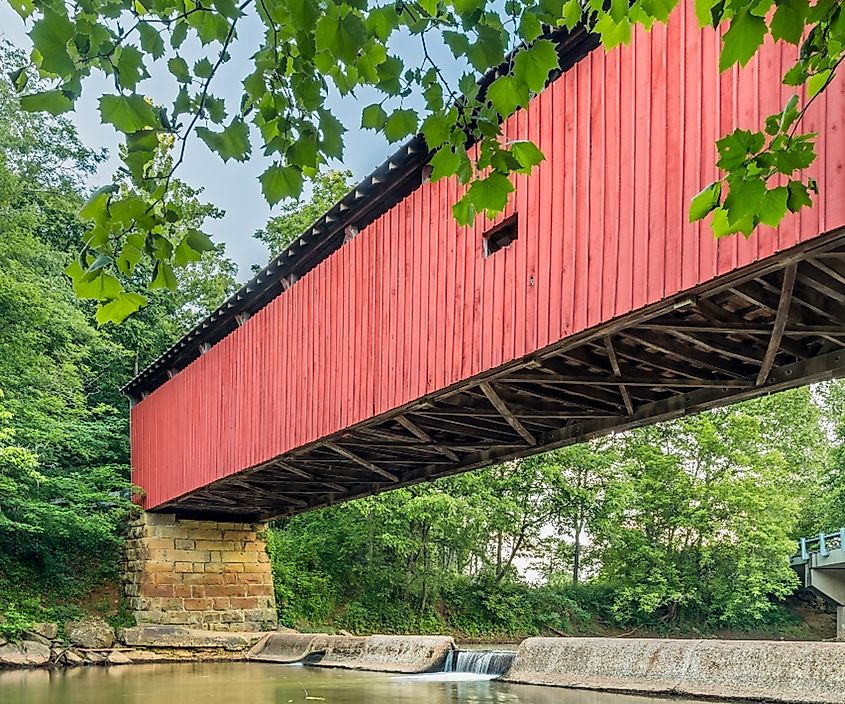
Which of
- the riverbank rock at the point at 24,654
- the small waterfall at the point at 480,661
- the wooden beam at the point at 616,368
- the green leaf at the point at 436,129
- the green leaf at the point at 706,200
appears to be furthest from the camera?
the riverbank rock at the point at 24,654

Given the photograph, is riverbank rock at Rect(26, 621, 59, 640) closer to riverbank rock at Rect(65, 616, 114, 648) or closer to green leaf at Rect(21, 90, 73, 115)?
riverbank rock at Rect(65, 616, 114, 648)

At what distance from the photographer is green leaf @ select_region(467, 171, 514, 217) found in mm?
2238

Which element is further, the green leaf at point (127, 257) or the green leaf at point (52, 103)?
the green leaf at point (127, 257)

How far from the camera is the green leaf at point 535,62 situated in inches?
85.1

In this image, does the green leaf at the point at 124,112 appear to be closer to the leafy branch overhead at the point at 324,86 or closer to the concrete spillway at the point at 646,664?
the leafy branch overhead at the point at 324,86

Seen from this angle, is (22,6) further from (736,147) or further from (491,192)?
(736,147)

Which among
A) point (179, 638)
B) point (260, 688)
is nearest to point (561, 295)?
point (260, 688)

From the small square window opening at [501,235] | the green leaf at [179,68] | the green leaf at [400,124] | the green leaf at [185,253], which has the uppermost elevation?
the small square window opening at [501,235]

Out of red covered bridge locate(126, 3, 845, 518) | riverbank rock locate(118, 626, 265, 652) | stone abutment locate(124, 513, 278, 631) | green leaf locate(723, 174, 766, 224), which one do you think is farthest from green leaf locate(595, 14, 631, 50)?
stone abutment locate(124, 513, 278, 631)

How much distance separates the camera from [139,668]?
44.5 ft

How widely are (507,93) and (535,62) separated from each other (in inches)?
3.7

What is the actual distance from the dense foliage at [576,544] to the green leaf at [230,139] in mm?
17128

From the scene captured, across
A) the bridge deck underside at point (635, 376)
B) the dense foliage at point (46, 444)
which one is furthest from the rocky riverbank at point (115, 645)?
the bridge deck underside at point (635, 376)

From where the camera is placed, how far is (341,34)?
78.0 inches
